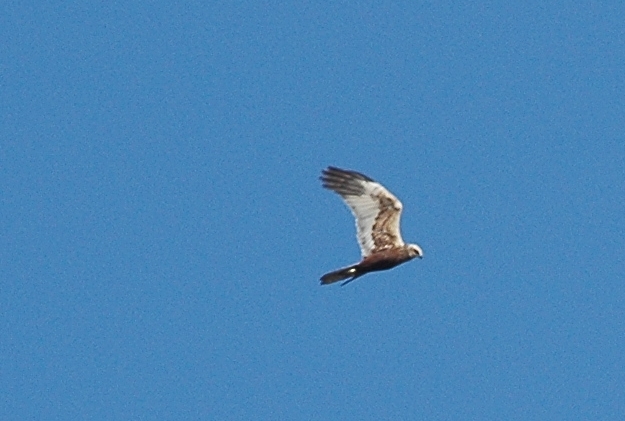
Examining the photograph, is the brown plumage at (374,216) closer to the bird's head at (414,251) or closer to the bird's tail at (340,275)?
the bird's head at (414,251)

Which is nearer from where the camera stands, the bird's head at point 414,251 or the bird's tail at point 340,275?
the bird's tail at point 340,275

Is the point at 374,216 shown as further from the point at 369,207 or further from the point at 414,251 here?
the point at 414,251

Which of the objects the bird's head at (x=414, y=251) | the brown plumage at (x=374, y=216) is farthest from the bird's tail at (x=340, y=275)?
the bird's head at (x=414, y=251)

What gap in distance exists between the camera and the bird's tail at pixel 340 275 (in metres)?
22.8

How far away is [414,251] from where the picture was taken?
24.1 meters

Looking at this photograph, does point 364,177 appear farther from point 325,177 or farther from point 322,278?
point 322,278

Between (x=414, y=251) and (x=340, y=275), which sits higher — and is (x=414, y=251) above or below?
above

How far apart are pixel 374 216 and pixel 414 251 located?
1.09 m

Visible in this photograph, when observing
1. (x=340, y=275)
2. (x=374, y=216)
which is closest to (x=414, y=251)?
(x=374, y=216)

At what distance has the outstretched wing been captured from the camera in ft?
79.2

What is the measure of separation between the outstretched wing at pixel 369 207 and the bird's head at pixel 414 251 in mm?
224

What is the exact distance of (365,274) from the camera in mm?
23797

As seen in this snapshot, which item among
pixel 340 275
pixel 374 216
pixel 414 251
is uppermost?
pixel 374 216

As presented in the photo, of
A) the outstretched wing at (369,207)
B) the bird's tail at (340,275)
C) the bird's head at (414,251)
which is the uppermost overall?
the outstretched wing at (369,207)
